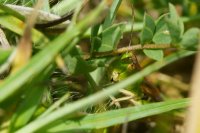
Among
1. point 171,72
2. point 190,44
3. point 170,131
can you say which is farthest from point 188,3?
point 190,44

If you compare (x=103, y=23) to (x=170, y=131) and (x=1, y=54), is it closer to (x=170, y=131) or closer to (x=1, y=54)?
(x=1, y=54)

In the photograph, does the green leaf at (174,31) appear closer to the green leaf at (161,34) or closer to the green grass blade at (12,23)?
the green leaf at (161,34)

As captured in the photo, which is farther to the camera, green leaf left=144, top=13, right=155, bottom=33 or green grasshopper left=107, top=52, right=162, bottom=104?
green grasshopper left=107, top=52, right=162, bottom=104

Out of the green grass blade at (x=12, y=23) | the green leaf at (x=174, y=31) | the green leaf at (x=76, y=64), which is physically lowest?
the green leaf at (x=76, y=64)

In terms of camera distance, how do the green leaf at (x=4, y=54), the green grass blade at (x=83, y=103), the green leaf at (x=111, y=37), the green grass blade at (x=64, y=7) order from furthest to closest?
the green grass blade at (x=64, y=7) → the green leaf at (x=111, y=37) → the green leaf at (x=4, y=54) → the green grass blade at (x=83, y=103)

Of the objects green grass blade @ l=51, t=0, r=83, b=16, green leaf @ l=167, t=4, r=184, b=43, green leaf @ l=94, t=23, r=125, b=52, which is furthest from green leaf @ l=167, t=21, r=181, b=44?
green grass blade @ l=51, t=0, r=83, b=16

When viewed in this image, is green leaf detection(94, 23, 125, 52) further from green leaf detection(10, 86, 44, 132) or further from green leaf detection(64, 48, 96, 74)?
green leaf detection(10, 86, 44, 132)

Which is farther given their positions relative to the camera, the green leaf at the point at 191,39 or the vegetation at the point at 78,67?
the green leaf at the point at 191,39

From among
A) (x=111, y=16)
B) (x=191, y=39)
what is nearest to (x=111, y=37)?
(x=111, y=16)

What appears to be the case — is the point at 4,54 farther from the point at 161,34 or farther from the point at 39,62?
the point at 161,34

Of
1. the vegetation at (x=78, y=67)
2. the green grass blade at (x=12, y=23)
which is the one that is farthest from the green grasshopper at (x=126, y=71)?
the green grass blade at (x=12, y=23)
